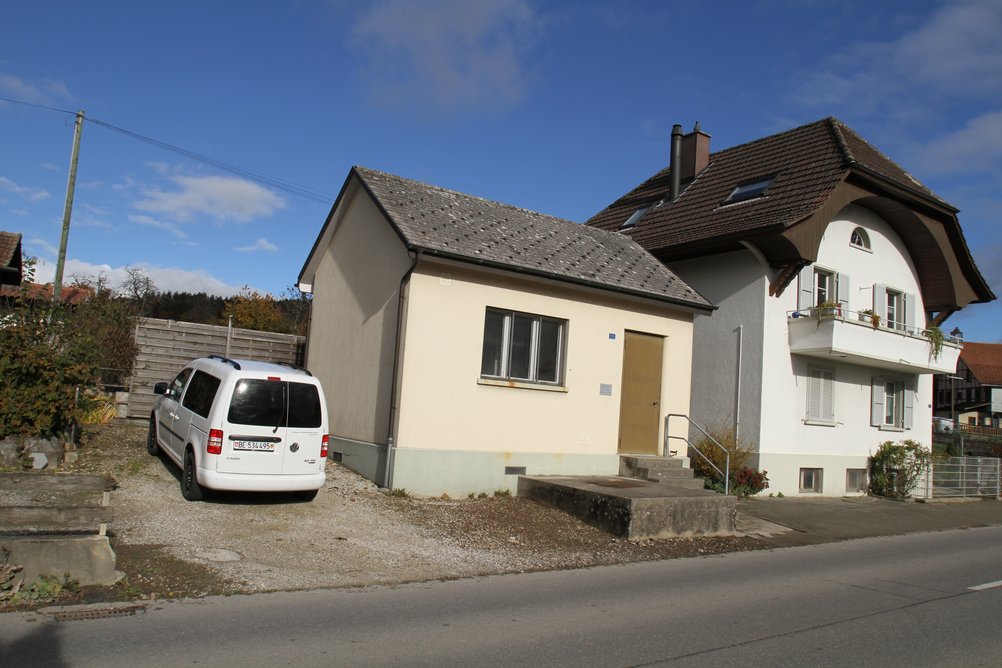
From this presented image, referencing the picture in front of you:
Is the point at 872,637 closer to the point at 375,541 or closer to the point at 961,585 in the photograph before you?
the point at 961,585

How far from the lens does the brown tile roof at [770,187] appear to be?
17.8m

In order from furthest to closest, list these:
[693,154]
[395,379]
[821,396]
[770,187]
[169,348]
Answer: [693,154], [770,187], [821,396], [169,348], [395,379]

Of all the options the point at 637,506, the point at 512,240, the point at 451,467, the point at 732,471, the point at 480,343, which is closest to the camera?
Answer: the point at 637,506

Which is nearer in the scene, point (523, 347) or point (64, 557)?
point (64, 557)

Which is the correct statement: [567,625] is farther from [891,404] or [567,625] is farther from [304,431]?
[891,404]

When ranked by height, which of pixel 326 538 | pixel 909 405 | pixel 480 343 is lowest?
pixel 326 538

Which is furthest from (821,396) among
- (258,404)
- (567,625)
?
(567,625)

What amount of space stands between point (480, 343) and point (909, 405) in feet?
51.1

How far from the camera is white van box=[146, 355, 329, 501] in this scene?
9.64 m

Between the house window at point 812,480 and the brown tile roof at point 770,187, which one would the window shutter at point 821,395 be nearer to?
the house window at point 812,480

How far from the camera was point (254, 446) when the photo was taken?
9773mm

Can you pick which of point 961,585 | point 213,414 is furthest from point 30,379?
point 961,585

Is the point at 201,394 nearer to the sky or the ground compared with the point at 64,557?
nearer to the sky

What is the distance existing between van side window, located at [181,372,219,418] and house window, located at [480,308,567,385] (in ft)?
15.2
